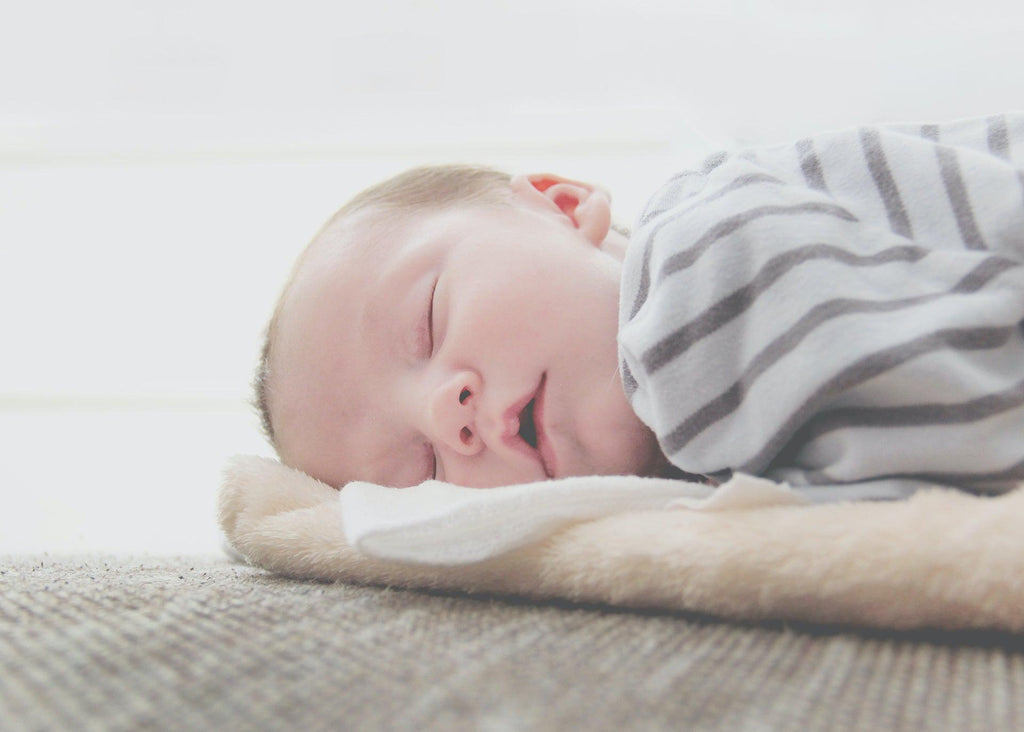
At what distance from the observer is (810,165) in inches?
27.9

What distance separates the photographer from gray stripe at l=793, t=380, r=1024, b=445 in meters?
0.54

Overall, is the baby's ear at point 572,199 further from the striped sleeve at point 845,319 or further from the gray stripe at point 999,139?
the gray stripe at point 999,139

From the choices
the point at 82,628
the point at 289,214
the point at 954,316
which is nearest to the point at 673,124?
the point at 289,214

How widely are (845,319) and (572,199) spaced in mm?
403

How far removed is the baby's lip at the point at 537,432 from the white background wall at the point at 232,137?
3.02 feet

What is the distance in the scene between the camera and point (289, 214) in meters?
1.68

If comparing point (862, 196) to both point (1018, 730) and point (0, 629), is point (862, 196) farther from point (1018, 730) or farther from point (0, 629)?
point (0, 629)

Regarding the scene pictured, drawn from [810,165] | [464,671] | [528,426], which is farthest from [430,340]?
[464,671]

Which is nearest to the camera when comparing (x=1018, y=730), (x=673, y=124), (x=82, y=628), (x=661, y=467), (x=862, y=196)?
(x=1018, y=730)

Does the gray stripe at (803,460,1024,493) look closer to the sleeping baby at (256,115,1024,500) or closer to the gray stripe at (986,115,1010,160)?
the sleeping baby at (256,115,1024,500)

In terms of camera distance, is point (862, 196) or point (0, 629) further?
point (862, 196)

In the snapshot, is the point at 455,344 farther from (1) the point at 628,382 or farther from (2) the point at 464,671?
(2) the point at 464,671

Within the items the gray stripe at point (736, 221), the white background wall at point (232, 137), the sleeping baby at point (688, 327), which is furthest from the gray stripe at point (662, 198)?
the white background wall at point (232, 137)

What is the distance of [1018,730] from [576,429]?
436 millimetres
